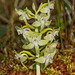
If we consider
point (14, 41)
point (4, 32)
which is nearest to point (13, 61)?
point (14, 41)

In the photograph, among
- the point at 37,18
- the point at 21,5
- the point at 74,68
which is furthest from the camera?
the point at 21,5

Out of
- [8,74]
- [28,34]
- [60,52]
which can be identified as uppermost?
[28,34]

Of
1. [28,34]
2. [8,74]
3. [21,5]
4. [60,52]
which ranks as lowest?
[8,74]

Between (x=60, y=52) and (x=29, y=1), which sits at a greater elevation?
(x=29, y=1)

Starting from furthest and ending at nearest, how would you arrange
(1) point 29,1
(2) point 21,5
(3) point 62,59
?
(1) point 29,1, (2) point 21,5, (3) point 62,59

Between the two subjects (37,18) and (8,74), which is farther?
(8,74)

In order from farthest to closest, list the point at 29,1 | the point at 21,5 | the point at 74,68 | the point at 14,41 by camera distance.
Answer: the point at 29,1, the point at 21,5, the point at 14,41, the point at 74,68

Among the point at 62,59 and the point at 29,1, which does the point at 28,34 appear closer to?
the point at 62,59

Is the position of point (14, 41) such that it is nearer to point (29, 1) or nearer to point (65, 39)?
→ point (65, 39)

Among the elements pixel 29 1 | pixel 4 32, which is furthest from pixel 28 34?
pixel 29 1
